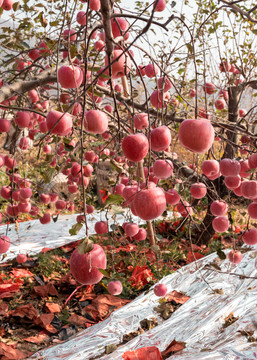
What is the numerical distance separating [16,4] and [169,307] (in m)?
1.93

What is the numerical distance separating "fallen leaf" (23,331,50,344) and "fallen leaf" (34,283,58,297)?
415 mm

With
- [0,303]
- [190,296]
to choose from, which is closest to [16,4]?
[0,303]

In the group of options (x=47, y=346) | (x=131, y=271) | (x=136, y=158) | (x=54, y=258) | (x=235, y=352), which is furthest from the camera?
(x=54, y=258)

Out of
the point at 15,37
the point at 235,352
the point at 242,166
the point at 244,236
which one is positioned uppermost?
the point at 15,37

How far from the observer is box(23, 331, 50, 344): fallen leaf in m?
1.75

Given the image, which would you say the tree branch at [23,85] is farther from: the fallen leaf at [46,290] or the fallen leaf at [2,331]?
the fallen leaf at [46,290]

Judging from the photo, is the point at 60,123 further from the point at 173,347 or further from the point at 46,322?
the point at 46,322

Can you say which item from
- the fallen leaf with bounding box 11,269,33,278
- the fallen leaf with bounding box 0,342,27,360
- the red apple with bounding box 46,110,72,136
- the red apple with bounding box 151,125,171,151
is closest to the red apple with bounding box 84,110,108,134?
the red apple with bounding box 46,110,72,136

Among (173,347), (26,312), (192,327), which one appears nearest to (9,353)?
(26,312)

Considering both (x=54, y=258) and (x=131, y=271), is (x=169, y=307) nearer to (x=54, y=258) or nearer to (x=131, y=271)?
(x=131, y=271)

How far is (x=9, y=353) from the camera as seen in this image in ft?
5.16

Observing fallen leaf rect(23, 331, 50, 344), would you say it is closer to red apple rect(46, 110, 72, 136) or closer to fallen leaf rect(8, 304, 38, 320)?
fallen leaf rect(8, 304, 38, 320)

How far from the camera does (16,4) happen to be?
5.33ft

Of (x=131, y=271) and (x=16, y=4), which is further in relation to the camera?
(x=131, y=271)
